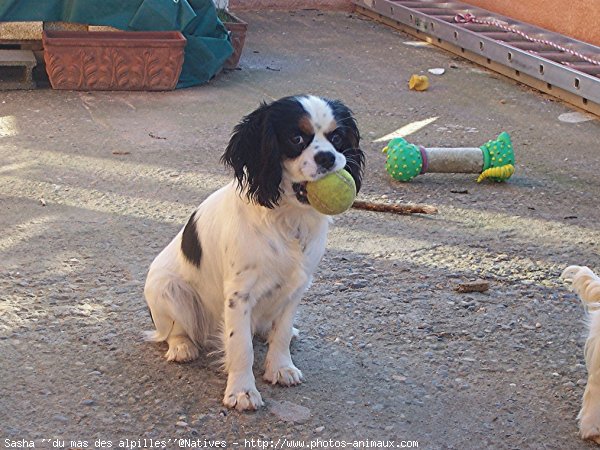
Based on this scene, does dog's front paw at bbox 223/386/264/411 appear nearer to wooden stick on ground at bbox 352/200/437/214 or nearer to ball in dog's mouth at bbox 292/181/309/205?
ball in dog's mouth at bbox 292/181/309/205

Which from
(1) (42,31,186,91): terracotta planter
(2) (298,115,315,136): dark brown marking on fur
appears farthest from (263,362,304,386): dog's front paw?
(1) (42,31,186,91): terracotta planter

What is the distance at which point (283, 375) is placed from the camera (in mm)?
3748

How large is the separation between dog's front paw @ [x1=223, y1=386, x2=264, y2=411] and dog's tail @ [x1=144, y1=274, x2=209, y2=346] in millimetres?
444

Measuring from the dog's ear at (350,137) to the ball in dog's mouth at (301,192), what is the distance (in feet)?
0.73

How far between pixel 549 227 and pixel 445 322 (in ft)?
4.98

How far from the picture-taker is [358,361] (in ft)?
13.1

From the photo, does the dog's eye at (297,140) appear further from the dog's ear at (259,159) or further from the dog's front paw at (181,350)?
the dog's front paw at (181,350)

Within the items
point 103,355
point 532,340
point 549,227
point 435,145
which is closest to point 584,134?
point 435,145

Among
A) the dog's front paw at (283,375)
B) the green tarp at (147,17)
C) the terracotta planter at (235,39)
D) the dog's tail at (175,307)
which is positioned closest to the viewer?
the dog's front paw at (283,375)

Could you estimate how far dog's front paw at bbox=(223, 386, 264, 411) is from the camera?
3.53 meters

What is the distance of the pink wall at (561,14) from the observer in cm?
957

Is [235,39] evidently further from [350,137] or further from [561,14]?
[350,137]

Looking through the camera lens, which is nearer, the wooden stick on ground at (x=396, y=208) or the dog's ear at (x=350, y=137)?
the dog's ear at (x=350, y=137)

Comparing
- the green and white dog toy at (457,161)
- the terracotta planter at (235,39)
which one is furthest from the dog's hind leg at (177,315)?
the terracotta planter at (235,39)
